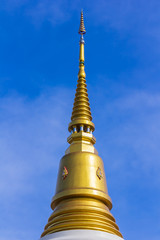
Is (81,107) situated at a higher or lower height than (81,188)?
higher

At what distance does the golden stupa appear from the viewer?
1020 centimetres

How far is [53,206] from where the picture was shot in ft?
38.3

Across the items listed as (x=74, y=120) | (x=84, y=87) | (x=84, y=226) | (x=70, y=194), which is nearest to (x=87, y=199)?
(x=70, y=194)

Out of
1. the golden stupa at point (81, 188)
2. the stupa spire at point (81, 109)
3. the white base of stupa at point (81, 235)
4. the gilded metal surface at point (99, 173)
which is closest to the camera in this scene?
the white base of stupa at point (81, 235)

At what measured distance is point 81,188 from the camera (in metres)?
11.0

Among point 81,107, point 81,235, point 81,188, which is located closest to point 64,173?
point 81,188

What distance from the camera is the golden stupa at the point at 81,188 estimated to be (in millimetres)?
10195

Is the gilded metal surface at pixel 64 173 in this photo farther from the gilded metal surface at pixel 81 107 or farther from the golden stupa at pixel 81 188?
the gilded metal surface at pixel 81 107

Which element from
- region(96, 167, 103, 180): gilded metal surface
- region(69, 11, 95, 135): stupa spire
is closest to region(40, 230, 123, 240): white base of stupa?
region(96, 167, 103, 180): gilded metal surface

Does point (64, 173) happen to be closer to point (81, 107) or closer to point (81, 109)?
point (81, 109)

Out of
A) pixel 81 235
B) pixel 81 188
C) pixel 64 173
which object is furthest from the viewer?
pixel 64 173

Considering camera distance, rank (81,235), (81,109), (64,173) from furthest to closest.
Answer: (81,109) < (64,173) < (81,235)

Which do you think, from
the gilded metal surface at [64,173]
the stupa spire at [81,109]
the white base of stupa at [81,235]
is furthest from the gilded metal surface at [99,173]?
the white base of stupa at [81,235]

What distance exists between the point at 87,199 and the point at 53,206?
1.28 meters
